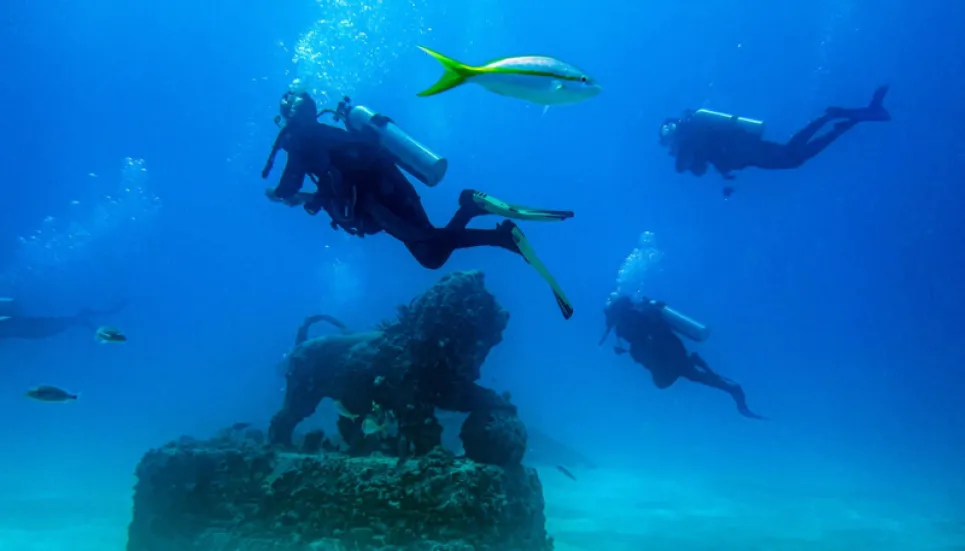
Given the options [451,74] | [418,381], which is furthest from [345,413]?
[451,74]

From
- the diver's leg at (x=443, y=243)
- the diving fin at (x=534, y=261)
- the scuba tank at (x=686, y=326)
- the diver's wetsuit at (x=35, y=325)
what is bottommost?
the diving fin at (x=534, y=261)

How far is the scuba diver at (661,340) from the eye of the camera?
12461mm

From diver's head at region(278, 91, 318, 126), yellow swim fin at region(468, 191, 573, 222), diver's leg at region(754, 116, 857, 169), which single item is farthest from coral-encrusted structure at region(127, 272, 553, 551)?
diver's leg at region(754, 116, 857, 169)

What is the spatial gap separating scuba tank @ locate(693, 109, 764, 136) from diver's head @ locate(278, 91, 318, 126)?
1013 centimetres

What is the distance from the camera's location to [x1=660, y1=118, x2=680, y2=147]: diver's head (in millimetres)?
14273

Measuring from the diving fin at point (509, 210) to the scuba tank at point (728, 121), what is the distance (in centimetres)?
961

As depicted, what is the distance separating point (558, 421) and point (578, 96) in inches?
2535

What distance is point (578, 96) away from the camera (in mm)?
3695

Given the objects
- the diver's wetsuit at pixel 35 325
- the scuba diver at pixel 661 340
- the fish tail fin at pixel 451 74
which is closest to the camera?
the fish tail fin at pixel 451 74

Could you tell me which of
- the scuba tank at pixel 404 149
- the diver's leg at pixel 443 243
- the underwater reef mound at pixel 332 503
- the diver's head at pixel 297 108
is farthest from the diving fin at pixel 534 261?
the diver's head at pixel 297 108

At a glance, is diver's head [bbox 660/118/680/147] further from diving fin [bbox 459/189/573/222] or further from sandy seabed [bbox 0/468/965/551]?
diving fin [bbox 459/189/573/222]

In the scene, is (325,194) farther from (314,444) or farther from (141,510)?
(141,510)

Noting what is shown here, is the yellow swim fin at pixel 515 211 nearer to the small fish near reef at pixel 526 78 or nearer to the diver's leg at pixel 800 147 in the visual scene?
the small fish near reef at pixel 526 78

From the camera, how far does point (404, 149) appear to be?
23.6 feet
